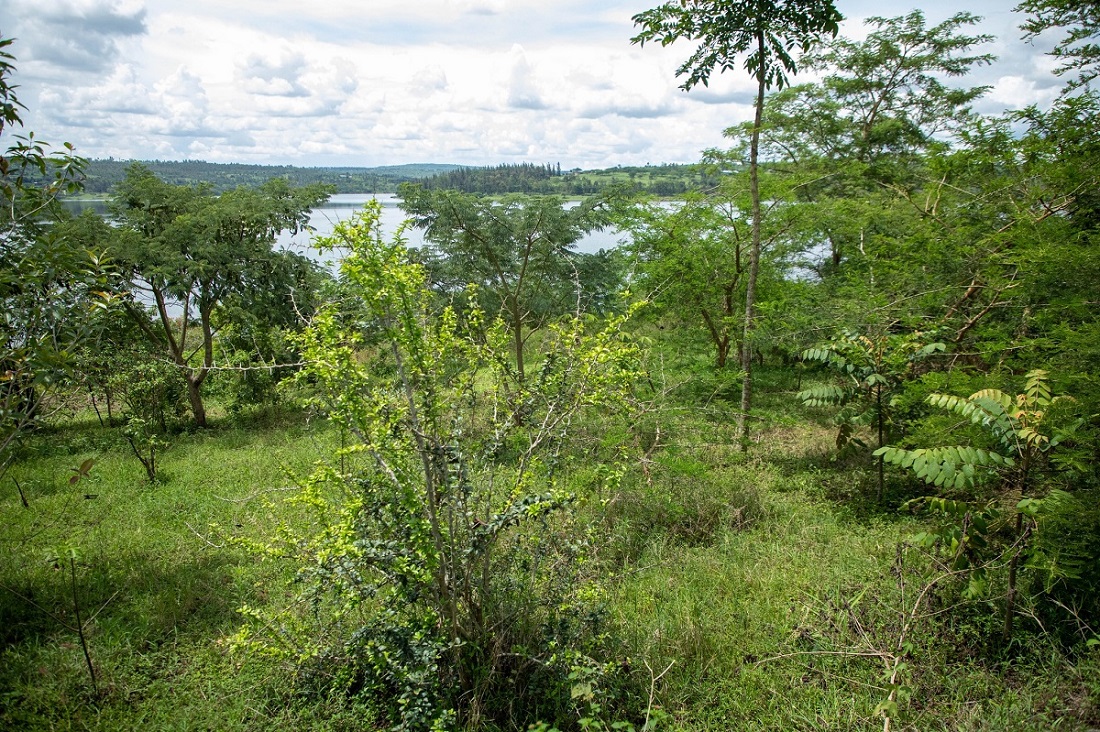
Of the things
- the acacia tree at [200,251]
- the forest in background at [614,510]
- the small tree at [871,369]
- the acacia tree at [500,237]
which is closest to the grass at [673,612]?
the forest in background at [614,510]

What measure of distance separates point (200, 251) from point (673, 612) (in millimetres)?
11137

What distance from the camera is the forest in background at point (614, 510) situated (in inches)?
149

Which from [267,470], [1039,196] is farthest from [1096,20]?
[267,470]

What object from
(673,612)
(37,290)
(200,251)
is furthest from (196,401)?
(673,612)

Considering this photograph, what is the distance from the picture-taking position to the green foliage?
347 centimetres

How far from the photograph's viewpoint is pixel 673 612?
4949 mm

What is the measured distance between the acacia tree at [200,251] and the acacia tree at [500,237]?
3211 millimetres

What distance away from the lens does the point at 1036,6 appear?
6070mm

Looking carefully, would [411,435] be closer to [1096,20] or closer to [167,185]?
[1096,20]

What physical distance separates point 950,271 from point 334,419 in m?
7.37

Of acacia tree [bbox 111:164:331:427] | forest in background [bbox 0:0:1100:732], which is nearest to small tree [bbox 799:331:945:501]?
forest in background [bbox 0:0:1100:732]

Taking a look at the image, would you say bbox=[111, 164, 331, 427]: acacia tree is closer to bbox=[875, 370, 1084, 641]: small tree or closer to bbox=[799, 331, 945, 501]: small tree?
bbox=[799, 331, 945, 501]: small tree

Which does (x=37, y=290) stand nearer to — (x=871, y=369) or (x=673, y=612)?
(x=673, y=612)

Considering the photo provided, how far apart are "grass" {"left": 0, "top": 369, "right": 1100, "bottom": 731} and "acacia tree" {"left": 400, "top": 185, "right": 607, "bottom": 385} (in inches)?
188
